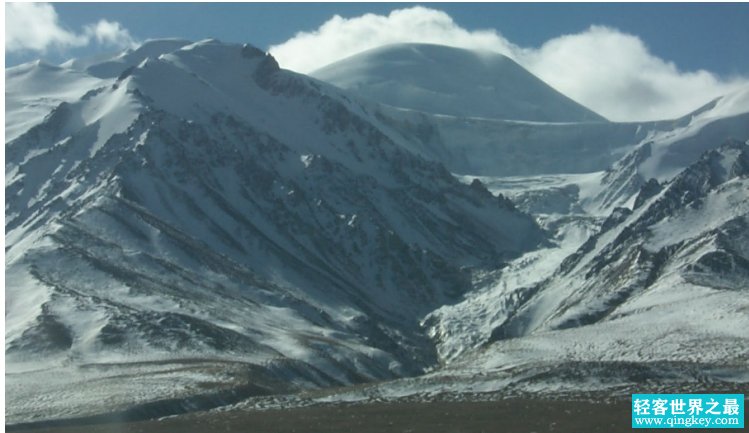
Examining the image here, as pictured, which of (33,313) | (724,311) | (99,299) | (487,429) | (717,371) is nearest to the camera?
(487,429)

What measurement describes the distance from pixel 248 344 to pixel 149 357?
71.1ft

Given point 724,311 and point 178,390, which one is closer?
point 178,390

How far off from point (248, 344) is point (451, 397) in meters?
94.9

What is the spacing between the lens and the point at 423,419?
274 ft

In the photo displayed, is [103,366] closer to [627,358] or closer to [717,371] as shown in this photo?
[627,358]

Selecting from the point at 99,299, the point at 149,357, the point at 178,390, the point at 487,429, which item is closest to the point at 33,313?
the point at 99,299

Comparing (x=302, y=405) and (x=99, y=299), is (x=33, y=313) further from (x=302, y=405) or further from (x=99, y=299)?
(x=302, y=405)

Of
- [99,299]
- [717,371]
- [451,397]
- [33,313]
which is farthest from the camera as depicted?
[99,299]

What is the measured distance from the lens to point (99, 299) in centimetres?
19725

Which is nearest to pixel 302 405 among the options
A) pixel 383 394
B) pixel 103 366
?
pixel 383 394

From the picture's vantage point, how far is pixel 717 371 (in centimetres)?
10044

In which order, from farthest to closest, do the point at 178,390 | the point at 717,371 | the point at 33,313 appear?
the point at 33,313 → the point at 178,390 → the point at 717,371

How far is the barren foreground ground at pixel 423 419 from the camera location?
7781 cm

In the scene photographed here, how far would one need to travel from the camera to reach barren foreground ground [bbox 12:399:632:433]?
7781cm
